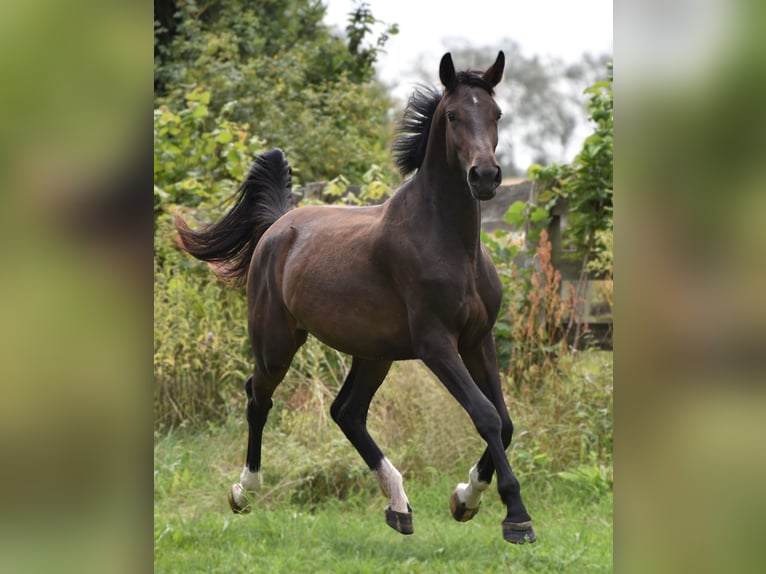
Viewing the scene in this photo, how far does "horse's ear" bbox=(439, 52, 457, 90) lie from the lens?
3.60m

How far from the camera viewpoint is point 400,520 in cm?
423

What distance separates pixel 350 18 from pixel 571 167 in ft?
21.4

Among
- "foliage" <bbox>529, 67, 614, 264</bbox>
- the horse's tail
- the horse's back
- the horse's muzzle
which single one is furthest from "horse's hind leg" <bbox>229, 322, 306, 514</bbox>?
"foliage" <bbox>529, 67, 614, 264</bbox>

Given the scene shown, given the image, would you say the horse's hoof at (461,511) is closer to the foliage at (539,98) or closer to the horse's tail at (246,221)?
the horse's tail at (246,221)

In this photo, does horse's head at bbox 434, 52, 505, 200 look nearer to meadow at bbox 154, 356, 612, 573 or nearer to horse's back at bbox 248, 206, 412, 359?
horse's back at bbox 248, 206, 412, 359

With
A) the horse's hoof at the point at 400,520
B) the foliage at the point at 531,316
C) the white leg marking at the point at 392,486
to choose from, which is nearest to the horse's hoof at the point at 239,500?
the white leg marking at the point at 392,486

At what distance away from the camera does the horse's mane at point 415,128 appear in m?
4.11

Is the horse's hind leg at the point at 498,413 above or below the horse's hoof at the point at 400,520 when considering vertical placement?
above

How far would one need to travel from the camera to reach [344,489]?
236 inches

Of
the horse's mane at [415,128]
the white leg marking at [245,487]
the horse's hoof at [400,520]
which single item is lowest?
the white leg marking at [245,487]

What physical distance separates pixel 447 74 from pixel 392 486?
1.93m

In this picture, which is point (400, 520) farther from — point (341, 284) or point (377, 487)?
point (377, 487)
